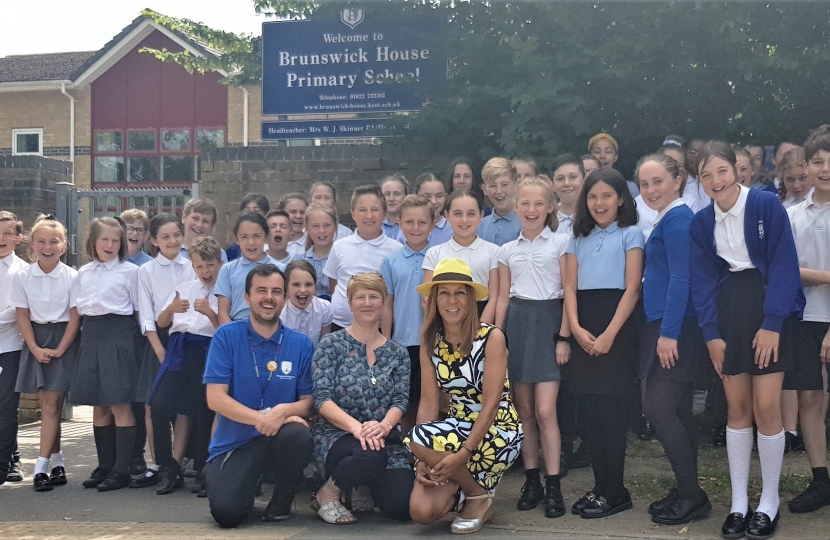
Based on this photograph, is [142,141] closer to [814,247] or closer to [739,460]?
[814,247]

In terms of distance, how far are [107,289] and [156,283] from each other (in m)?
0.37

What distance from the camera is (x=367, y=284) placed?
5.79m

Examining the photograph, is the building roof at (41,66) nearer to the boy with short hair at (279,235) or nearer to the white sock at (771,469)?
the boy with short hair at (279,235)

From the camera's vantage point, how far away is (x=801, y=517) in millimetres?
5258

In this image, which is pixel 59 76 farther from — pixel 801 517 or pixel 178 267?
pixel 801 517

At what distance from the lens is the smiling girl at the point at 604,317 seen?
18.0ft

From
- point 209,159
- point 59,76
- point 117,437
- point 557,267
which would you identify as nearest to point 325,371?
point 557,267

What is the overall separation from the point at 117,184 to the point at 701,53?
21541 millimetres

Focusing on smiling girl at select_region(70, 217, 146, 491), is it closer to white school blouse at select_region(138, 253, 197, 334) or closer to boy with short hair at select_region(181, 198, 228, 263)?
white school blouse at select_region(138, 253, 197, 334)

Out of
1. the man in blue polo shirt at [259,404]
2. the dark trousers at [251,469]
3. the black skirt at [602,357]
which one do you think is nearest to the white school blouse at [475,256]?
the black skirt at [602,357]

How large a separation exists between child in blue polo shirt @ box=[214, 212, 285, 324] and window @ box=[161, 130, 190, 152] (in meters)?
20.7

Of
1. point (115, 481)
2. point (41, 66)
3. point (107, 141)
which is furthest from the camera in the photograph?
point (41, 66)

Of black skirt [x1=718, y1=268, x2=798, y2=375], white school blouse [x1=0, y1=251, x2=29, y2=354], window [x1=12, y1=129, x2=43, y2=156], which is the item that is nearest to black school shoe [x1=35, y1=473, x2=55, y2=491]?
white school blouse [x1=0, y1=251, x2=29, y2=354]

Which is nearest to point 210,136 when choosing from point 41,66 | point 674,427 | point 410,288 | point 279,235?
point 41,66
